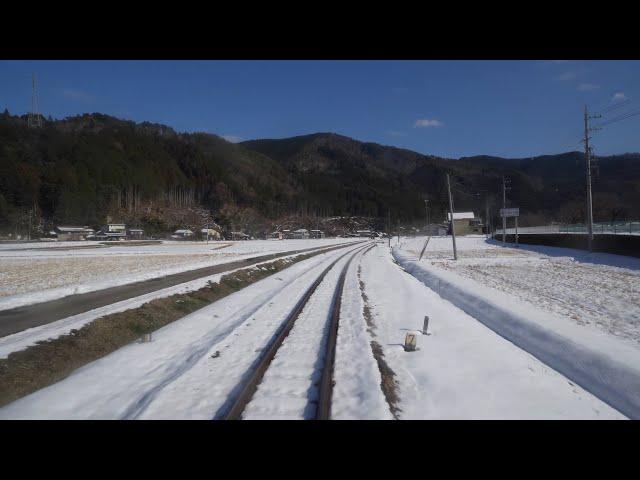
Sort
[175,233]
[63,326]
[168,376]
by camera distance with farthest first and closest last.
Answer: [175,233] < [63,326] < [168,376]

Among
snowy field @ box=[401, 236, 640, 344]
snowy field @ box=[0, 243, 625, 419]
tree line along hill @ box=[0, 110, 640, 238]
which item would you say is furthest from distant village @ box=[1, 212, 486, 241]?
snowy field @ box=[0, 243, 625, 419]

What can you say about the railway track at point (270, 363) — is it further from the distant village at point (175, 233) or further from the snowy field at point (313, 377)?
the distant village at point (175, 233)

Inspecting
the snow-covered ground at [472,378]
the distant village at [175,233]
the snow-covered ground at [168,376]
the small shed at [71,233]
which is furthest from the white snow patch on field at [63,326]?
the small shed at [71,233]

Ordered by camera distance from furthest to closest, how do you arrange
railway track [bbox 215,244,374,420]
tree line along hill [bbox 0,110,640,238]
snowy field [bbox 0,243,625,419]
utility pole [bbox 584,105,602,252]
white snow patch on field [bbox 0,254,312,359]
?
tree line along hill [bbox 0,110,640,238] → utility pole [bbox 584,105,602,252] → white snow patch on field [bbox 0,254,312,359] → snowy field [bbox 0,243,625,419] → railway track [bbox 215,244,374,420]

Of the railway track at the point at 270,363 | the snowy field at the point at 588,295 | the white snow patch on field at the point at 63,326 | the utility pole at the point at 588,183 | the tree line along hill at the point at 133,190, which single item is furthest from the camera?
the tree line along hill at the point at 133,190

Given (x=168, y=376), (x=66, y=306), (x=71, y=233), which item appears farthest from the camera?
(x=71, y=233)

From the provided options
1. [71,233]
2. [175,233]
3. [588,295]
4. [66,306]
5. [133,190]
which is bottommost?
[588,295]

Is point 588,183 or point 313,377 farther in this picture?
point 588,183

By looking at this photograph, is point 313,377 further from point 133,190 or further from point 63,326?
point 133,190

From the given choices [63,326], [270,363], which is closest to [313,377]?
[270,363]

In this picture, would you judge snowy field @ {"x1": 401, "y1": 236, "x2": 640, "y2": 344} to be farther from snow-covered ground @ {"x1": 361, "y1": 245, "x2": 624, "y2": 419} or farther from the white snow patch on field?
the white snow patch on field

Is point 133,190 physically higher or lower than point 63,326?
higher
